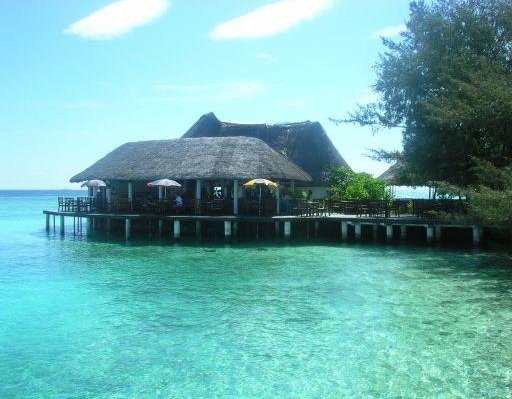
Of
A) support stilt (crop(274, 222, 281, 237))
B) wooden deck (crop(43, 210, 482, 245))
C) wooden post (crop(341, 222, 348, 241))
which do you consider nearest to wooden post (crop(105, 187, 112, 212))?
wooden deck (crop(43, 210, 482, 245))

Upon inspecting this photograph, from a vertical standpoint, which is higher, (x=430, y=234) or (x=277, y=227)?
(x=277, y=227)

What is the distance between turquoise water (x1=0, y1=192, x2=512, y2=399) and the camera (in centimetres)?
784

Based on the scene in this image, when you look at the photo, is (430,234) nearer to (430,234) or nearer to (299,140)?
(430,234)

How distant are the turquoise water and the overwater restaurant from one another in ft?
21.5

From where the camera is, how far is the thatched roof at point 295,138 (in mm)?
33219

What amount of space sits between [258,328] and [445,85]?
1695 centimetres

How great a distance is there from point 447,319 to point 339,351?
334cm

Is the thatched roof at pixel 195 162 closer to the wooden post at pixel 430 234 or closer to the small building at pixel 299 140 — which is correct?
the small building at pixel 299 140

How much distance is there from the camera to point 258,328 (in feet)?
34.9

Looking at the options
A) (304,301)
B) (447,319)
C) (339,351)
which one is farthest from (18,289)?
(447,319)

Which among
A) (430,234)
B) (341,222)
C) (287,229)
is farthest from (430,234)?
(287,229)

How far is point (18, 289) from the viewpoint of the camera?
49.6 feet

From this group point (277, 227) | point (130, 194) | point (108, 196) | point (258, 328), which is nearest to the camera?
point (258, 328)

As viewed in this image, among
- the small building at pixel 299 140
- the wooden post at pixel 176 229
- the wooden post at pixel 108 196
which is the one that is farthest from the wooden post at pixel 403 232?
the wooden post at pixel 108 196
